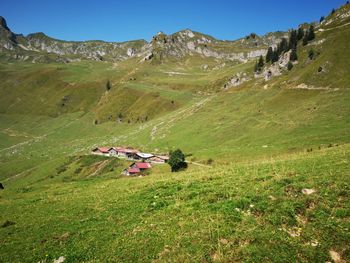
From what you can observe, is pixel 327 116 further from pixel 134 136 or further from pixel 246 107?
→ pixel 134 136

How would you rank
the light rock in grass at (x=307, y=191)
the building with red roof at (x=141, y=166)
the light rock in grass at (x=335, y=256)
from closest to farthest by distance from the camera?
1. the light rock in grass at (x=335, y=256)
2. the light rock in grass at (x=307, y=191)
3. the building with red roof at (x=141, y=166)

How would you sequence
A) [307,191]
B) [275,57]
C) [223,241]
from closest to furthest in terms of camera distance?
[223,241] < [307,191] < [275,57]

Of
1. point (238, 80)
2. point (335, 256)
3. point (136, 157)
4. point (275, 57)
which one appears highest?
point (275, 57)

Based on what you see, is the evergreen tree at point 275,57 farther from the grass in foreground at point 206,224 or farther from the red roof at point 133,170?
the grass in foreground at point 206,224

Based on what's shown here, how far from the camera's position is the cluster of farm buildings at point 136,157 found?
87.5 meters

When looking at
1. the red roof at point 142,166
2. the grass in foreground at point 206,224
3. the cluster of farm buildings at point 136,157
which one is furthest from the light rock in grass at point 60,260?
the red roof at point 142,166

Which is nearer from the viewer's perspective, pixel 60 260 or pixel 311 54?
pixel 60 260

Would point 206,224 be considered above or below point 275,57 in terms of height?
below

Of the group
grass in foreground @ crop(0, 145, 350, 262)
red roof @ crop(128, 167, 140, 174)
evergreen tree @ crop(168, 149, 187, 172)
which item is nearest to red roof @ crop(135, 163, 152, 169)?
red roof @ crop(128, 167, 140, 174)

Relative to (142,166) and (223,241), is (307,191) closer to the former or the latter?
(223,241)

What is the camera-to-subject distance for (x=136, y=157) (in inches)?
4240

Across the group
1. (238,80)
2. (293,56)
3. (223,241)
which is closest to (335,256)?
(223,241)

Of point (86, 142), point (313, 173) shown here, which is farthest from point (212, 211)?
point (86, 142)

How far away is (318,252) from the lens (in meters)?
14.4
